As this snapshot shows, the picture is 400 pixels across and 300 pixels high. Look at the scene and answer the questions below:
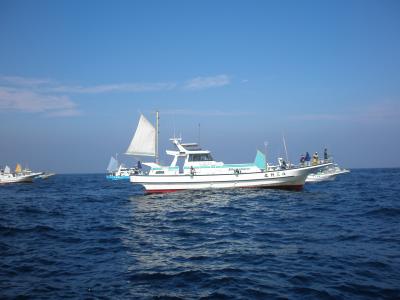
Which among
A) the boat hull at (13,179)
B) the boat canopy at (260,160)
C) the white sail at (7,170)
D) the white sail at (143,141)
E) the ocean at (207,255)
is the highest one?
the white sail at (143,141)

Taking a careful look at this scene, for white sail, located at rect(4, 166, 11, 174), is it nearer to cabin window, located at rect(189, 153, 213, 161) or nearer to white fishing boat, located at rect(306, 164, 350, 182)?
cabin window, located at rect(189, 153, 213, 161)

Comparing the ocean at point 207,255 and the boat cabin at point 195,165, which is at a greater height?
the boat cabin at point 195,165

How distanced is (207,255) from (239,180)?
67.2 feet

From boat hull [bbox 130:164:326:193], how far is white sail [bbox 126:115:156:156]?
3.40 m

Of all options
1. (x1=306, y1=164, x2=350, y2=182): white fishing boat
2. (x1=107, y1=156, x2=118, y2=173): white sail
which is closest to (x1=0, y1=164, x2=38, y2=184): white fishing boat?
(x1=107, y1=156, x2=118, y2=173): white sail

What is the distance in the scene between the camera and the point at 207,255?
34.2ft

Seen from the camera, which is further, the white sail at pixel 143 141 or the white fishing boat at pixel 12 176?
the white fishing boat at pixel 12 176

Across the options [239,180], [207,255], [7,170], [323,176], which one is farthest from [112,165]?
[207,255]

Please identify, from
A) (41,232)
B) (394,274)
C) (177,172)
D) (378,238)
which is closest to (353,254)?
(394,274)

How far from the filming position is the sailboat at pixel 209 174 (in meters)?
30.6

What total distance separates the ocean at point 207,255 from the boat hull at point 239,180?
1090cm

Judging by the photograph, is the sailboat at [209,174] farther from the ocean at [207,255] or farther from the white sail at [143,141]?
the ocean at [207,255]

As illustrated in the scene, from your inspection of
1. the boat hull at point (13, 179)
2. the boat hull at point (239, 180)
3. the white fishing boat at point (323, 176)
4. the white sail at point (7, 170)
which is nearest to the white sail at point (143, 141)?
the boat hull at point (239, 180)

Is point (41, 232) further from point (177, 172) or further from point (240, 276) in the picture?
point (177, 172)
